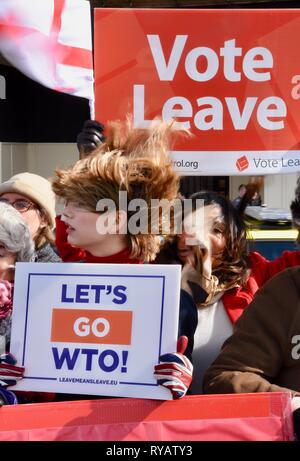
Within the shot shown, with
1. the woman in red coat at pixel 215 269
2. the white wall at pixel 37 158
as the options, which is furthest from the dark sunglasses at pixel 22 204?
the white wall at pixel 37 158

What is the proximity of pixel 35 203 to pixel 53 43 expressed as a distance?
1.10 metres

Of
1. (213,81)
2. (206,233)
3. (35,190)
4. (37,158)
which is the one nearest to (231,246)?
(206,233)

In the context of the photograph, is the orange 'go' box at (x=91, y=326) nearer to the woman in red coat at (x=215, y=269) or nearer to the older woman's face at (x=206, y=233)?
the woman in red coat at (x=215, y=269)

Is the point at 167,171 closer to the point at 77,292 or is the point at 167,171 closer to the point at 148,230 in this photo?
the point at 148,230

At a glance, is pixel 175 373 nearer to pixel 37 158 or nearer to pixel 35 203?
pixel 35 203

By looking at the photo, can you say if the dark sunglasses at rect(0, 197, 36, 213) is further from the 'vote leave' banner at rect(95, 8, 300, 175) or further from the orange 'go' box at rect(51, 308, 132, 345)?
the orange 'go' box at rect(51, 308, 132, 345)

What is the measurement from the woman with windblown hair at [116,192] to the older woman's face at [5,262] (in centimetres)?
39

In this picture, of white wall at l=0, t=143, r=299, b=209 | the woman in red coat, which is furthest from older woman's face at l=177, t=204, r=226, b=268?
white wall at l=0, t=143, r=299, b=209

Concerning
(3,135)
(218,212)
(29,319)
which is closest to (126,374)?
(29,319)

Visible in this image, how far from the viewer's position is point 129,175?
2049 millimetres

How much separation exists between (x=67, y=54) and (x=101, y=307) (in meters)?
2.17

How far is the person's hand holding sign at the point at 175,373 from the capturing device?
1.75 m
